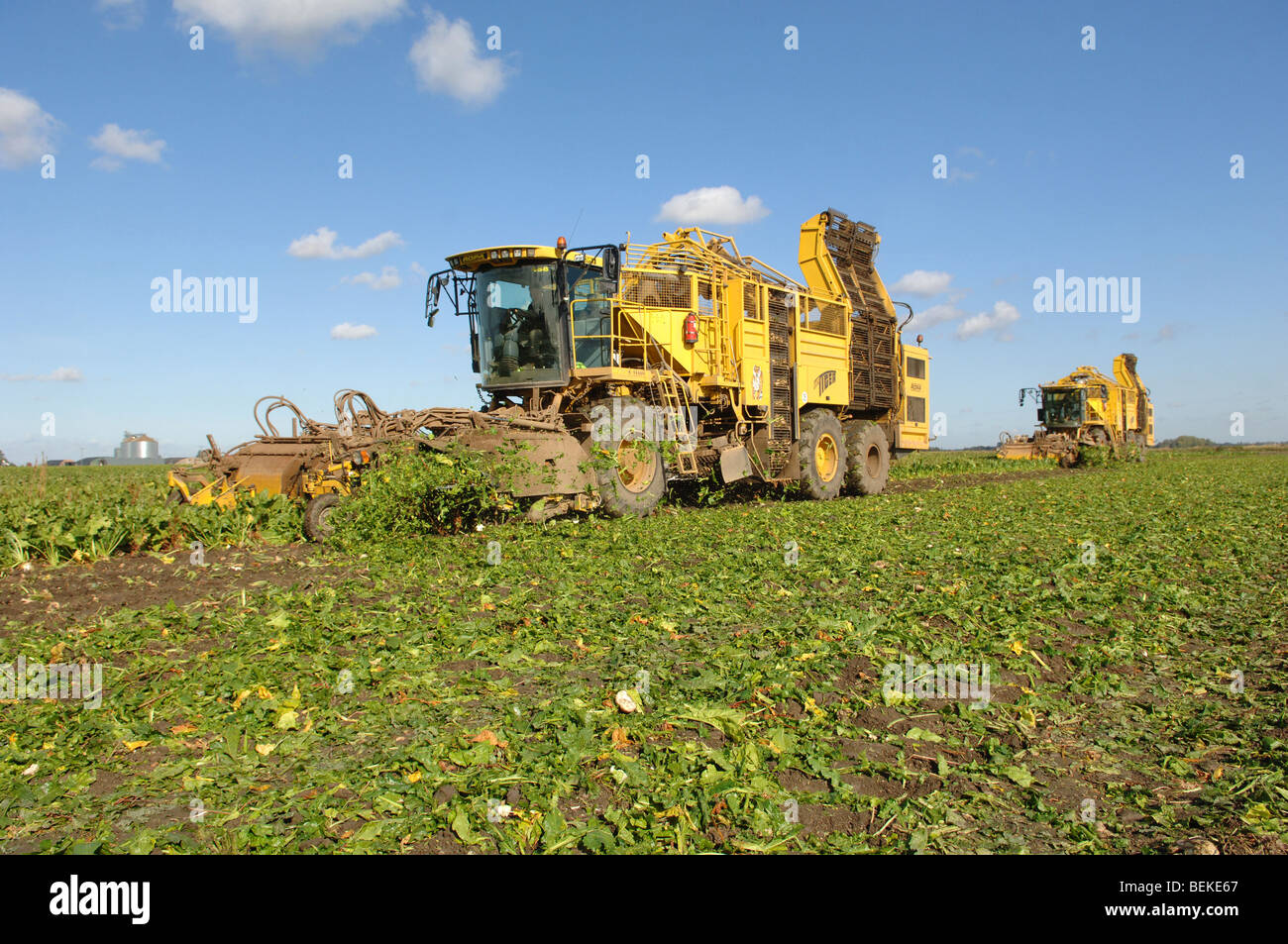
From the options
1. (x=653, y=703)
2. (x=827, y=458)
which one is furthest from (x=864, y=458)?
(x=653, y=703)

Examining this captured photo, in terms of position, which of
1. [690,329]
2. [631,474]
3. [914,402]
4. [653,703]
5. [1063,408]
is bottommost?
[653,703]

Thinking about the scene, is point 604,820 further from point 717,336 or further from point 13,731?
point 717,336

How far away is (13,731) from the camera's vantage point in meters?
3.74

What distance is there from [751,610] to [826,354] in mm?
9796

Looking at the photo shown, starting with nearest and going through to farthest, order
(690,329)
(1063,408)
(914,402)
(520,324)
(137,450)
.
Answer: (520,324), (690,329), (914,402), (1063,408), (137,450)

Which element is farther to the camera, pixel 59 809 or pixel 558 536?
pixel 558 536

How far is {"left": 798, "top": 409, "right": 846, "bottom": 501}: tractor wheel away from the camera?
44.5 feet

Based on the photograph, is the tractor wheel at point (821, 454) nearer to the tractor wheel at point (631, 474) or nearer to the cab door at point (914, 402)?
the cab door at point (914, 402)

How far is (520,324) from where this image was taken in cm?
1045

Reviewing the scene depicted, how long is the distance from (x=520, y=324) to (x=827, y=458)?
22.2ft

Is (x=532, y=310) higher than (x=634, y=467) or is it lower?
higher

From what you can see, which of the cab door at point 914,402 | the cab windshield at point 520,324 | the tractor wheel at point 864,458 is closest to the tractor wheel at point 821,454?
the tractor wheel at point 864,458

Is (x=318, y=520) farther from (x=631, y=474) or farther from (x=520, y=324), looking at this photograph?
(x=631, y=474)
